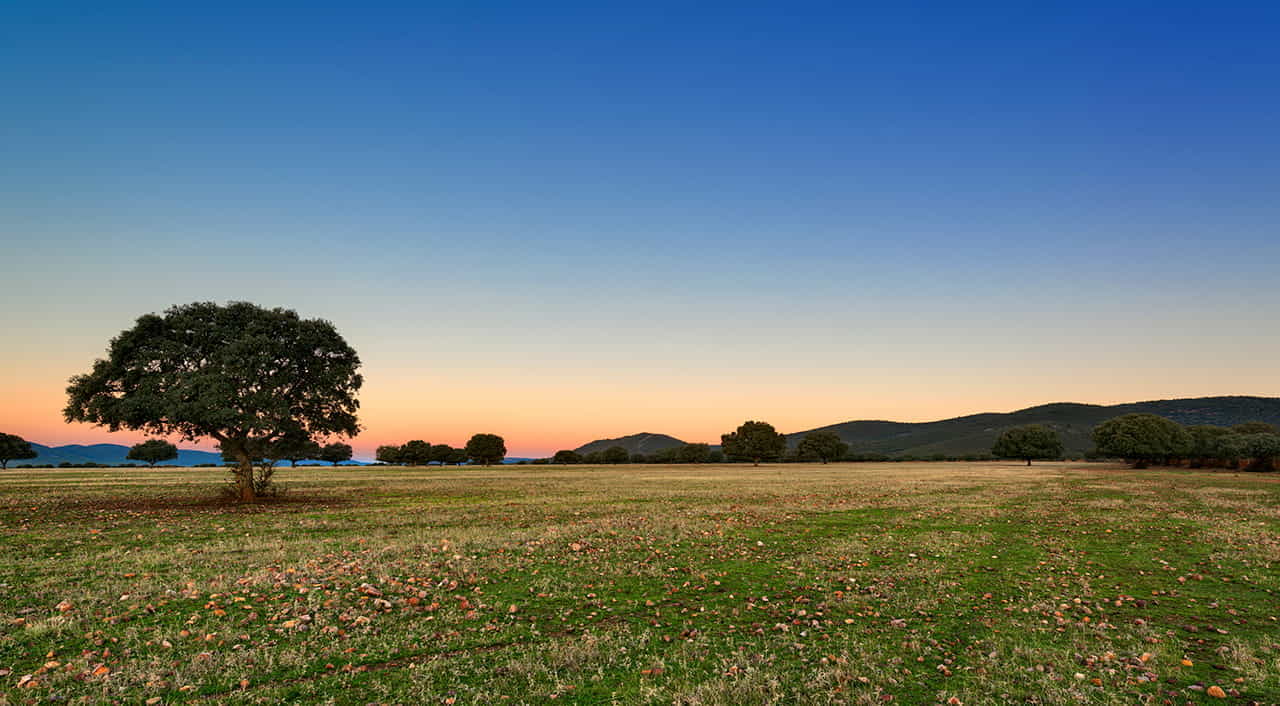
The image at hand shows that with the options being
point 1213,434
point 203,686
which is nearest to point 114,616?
point 203,686

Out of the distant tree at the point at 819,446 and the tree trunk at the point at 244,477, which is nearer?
the tree trunk at the point at 244,477

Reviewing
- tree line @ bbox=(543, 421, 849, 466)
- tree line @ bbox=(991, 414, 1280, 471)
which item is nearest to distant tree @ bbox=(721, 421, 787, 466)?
tree line @ bbox=(543, 421, 849, 466)

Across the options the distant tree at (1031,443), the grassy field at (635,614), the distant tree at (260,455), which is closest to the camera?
the grassy field at (635,614)

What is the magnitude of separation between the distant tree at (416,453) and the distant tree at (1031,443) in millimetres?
149584

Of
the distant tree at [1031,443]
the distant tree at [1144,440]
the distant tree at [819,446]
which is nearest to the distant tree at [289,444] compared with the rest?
the distant tree at [1144,440]

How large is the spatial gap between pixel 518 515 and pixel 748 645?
20015mm

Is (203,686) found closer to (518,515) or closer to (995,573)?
(995,573)

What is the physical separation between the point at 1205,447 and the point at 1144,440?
1111 cm

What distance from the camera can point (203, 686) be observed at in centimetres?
741

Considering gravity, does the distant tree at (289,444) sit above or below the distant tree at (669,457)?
above

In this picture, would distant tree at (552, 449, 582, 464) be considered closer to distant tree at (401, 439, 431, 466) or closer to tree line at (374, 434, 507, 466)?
tree line at (374, 434, 507, 466)

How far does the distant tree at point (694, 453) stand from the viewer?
17875cm

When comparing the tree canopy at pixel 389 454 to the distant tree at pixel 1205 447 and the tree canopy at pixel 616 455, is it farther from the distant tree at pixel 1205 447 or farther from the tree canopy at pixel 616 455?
the distant tree at pixel 1205 447

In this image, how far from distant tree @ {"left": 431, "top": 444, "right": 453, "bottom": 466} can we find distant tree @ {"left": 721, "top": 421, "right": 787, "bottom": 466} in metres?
82.0
